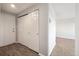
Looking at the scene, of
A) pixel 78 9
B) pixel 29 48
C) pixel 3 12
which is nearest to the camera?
pixel 78 9

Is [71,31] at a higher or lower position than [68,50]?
higher

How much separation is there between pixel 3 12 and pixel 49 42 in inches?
40.9

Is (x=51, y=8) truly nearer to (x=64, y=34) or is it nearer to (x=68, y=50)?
(x=64, y=34)

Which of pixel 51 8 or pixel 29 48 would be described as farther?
pixel 29 48

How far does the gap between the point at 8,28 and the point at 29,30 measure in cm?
41

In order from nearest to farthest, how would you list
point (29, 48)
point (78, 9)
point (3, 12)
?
point (78, 9)
point (3, 12)
point (29, 48)

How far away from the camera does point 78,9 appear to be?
885mm

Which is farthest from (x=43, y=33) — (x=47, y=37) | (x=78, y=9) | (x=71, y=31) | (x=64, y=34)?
(x=78, y=9)

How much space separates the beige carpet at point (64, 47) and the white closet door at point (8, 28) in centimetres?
87

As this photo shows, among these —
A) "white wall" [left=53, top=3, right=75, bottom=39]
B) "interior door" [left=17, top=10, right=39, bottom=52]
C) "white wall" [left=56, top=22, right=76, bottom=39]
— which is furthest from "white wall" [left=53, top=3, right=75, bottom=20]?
"interior door" [left=17, top=10, right=39, bottom=52]

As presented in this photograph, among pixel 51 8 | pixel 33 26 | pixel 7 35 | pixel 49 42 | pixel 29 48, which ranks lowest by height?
pixel 29 48

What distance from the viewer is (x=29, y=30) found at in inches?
45.4

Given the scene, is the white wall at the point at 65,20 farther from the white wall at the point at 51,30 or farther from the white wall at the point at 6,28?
the white wall at the point at 6,28

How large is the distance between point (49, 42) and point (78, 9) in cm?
73
